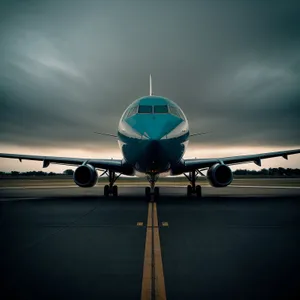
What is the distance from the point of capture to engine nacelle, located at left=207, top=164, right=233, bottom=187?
45.2 feet

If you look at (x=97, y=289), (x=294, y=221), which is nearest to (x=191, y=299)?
(x=97, y=289)

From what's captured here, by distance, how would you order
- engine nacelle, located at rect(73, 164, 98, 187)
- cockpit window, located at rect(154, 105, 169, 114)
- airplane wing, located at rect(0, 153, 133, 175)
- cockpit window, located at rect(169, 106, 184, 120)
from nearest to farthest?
1. cockpit window, located at rect(154, 105, 169, 114)
2. cockpit window, located at rect(169, 106, 184, 120)
3. engine nacelle, located at rect(73, 164, 98, 187)
4. airplane wing, located at rect(0, 153, 133, 175)

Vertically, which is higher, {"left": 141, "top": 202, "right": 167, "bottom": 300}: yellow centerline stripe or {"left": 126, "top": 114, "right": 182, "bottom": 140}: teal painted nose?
{"left": 126, "top": 114, "right": 182, "bottom": 140}: teal painted nose

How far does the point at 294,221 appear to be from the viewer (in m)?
7.09

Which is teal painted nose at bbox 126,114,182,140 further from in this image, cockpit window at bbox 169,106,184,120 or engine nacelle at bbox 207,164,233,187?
engine nacelle at bbox 207,164,233,187

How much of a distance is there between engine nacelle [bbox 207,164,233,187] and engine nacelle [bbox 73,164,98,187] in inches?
224

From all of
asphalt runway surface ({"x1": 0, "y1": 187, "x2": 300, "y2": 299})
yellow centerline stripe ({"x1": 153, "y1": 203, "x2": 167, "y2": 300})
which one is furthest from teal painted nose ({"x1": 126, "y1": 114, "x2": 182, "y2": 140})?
yellow centerline stripe ({"x1": 153, "y1": 203, "x2": 167, "y2": 300})

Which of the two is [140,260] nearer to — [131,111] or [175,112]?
[175,112]

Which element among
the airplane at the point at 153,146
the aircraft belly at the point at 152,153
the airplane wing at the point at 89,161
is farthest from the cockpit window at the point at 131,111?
the airplane wing at the point at 89,161

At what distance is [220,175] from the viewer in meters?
14.0

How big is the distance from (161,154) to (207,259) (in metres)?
6.76

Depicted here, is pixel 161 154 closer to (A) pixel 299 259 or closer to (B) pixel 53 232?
(B) pixel 53 232

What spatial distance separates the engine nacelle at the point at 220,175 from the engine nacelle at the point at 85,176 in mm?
5698

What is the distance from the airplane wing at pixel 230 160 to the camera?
1502 cm
